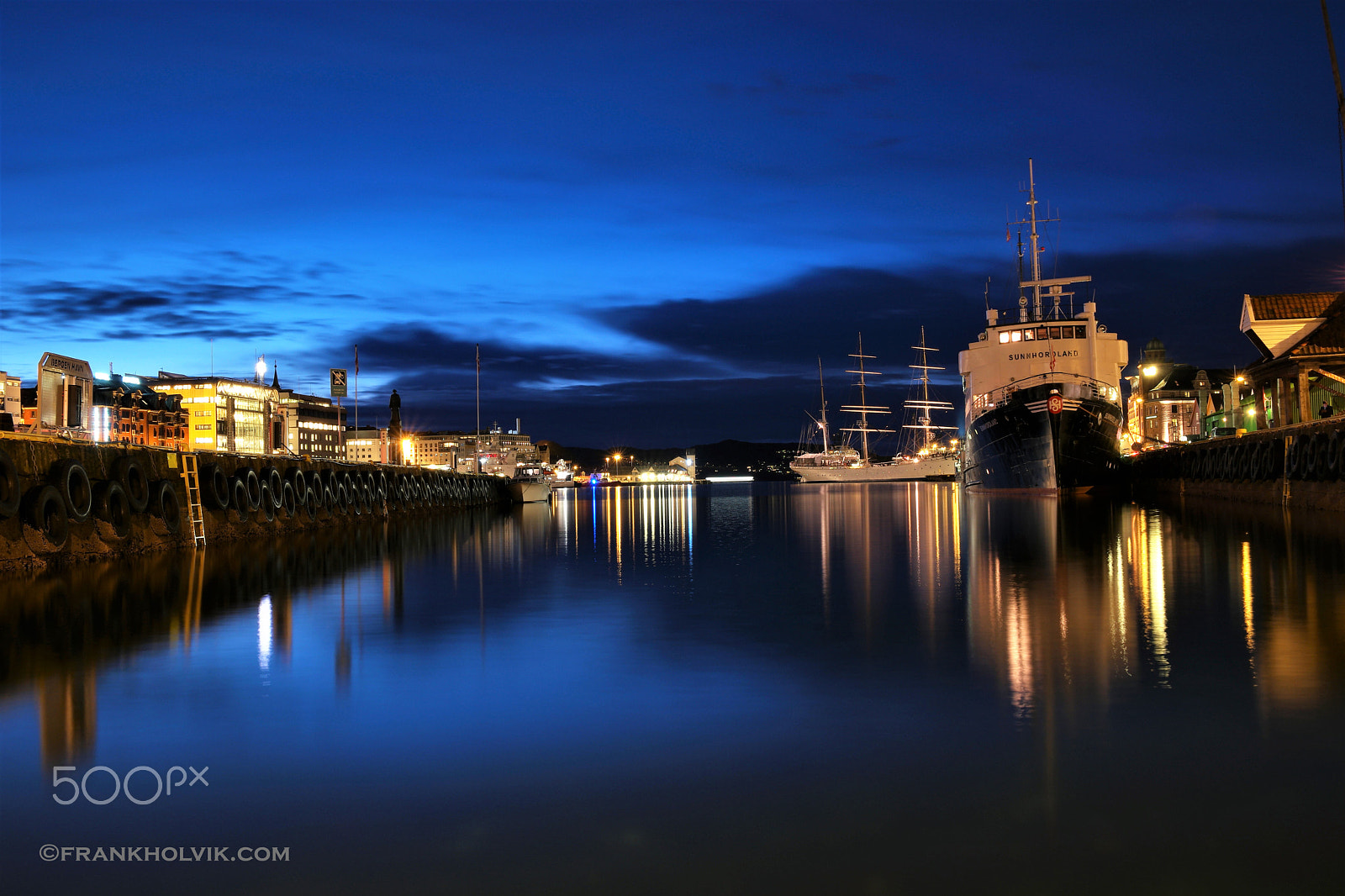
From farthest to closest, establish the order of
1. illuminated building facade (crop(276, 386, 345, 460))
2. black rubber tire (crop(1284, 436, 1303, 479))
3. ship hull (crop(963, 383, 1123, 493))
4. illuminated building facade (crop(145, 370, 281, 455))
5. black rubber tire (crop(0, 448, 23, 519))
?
illuminated building facade (crop(276, 386, 345, 460)) < ship hull (crop(963, 383, 1123, 493)) < illuminated building facade (crop(145, 370, 281, 455)) < black rubber tire (crop(1284, 436, 1303, 479)) < black rubber tire (crop(0, 448, 23, 519))

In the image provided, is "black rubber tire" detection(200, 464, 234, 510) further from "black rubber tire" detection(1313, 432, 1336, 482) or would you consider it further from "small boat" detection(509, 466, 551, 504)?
"small boat" detection(509, 466, 551, 504)

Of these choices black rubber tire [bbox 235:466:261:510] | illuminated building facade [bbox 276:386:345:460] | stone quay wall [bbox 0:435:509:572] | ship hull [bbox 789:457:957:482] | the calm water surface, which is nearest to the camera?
the calm water surface

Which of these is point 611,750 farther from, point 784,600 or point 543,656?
point 784,600

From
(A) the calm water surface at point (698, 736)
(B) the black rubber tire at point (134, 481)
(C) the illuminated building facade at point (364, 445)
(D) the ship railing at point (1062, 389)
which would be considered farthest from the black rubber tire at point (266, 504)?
(C) the illuminated building facade at point (364, 445)

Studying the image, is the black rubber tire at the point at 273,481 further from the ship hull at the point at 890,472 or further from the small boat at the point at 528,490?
the ship hull at the point at 890,472

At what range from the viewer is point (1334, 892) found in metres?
4.11

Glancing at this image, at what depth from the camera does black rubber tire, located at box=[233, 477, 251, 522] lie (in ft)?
91.4

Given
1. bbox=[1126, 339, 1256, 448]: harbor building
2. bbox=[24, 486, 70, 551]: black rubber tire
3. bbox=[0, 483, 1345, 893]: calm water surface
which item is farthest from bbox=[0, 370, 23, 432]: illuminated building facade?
bbox=[1126, 339, 1256, 448]: harbor building

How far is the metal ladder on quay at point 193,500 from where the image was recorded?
24625 millimetres

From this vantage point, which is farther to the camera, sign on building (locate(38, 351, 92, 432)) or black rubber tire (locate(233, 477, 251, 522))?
black rubber tire (locate(233, 477, 251, 522))

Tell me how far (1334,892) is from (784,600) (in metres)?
10.1

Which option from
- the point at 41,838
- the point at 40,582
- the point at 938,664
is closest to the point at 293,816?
the point at 41,838

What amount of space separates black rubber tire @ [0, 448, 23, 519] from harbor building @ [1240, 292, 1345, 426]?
3966 cm

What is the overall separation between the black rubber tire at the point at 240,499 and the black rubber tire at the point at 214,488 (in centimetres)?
73
